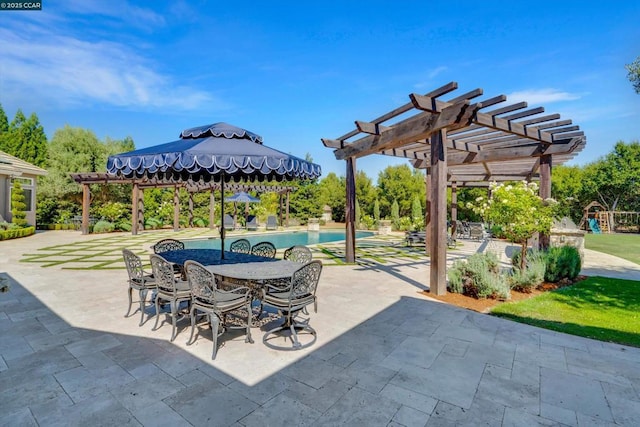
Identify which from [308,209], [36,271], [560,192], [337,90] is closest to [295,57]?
[337,90]

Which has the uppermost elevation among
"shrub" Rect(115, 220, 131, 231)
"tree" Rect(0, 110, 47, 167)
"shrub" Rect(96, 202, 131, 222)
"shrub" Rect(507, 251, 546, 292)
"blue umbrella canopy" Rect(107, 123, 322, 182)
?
"tree" Rect(0, 110, 47, 167)

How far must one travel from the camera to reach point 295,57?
1170cm

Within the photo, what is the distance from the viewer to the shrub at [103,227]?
15.7 meters

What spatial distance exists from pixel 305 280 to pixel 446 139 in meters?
4.90

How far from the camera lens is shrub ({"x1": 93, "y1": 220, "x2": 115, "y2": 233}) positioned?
15.7 meters

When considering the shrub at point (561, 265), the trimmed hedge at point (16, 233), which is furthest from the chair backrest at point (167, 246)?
the trimmed hedge at point (16, 233)

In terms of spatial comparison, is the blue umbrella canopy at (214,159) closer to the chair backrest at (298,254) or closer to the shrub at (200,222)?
the chair backrest at (298,254)

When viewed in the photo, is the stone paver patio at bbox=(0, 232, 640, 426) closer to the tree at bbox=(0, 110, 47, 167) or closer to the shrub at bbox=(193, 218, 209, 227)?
the shrub at bbox=(193, 218, 209, 227)

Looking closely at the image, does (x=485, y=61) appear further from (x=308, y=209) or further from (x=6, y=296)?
(x=308, y=209)

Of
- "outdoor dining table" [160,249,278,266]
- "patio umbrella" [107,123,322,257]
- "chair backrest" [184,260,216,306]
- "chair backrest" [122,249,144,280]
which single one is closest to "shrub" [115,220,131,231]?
"outdoor dining table" [160,249,278,266]

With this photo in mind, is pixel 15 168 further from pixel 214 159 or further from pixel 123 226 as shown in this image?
pixel 214 159

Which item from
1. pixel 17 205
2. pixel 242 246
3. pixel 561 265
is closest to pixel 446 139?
pixel 561 265

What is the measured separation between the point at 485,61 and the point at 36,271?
1348 centimetres

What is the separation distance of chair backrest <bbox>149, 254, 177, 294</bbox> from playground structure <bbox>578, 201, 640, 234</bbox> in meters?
26.3
